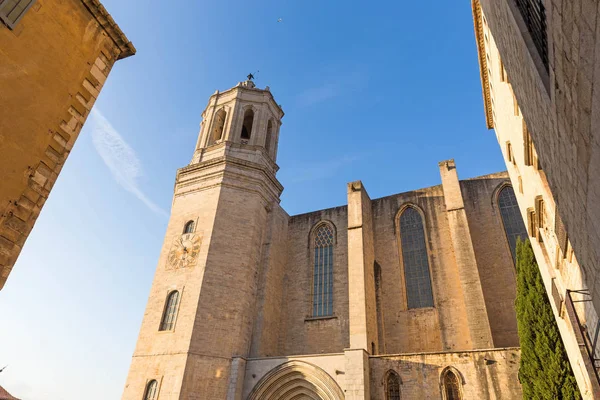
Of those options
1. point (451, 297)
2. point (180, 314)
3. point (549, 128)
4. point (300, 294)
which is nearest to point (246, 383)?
point (180, 314)

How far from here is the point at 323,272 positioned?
16.8 metres

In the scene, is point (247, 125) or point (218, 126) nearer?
point (218, 126)

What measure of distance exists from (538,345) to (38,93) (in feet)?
35.9

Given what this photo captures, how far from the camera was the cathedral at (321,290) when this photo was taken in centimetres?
1215

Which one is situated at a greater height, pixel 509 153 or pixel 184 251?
pixel 509 153

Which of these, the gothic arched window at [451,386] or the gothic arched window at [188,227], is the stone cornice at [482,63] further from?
the gothic arched window at [188,227]

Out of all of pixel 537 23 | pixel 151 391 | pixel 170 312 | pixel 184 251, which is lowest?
pixel 151 391

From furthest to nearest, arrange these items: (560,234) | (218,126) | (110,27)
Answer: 1. (218,126)
2. (560,234)
3. (110,27)

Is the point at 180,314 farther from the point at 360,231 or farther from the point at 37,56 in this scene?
the point at 37,56

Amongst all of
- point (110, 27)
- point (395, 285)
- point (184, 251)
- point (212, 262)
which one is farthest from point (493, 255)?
point (110, 27)

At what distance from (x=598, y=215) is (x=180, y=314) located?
13369 millimetres

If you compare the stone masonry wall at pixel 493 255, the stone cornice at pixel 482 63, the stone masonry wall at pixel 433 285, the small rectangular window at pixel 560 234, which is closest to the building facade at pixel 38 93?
the small rectangular window at pixel 560 234

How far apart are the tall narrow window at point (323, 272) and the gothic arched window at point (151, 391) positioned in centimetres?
628

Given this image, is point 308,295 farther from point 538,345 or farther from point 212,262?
point 538,345
